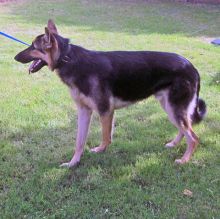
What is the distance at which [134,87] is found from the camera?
4.73m

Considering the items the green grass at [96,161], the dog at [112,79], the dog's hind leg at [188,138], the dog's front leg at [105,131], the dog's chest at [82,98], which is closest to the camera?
the green grass at [96,161]

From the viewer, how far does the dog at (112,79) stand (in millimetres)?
4398

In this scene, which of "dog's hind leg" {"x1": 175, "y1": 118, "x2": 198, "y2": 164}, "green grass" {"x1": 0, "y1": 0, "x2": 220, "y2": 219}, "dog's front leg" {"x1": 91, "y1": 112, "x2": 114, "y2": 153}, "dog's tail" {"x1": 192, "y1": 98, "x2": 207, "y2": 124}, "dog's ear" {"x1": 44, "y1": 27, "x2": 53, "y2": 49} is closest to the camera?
"green grass" {"x1": 0, "y1": 0, "x2": 220, "y2": 219}

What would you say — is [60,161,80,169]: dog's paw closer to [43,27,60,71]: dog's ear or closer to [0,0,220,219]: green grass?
[0,0,220,219]: green grass

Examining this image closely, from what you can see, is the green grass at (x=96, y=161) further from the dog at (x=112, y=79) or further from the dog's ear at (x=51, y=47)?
the dog's ear at (x=51, y=47)

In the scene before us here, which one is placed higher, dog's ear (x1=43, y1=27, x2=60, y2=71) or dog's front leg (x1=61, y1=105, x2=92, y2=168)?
dog's ear (x1=43, y1=27, x2=60, y2=71)

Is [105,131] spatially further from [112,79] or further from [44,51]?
[44,51]

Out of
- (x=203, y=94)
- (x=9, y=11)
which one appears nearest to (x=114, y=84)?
(x=203, y=94)

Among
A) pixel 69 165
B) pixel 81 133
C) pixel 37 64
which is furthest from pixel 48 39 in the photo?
pixel 69 165

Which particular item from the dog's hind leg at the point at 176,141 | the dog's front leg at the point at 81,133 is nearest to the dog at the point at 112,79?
the dog's front leg at the point at 81,133

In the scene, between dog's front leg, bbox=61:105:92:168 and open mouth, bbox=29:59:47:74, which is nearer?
open mouth, bbox=29:59:47:74

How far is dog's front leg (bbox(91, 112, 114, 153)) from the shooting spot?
463 cm

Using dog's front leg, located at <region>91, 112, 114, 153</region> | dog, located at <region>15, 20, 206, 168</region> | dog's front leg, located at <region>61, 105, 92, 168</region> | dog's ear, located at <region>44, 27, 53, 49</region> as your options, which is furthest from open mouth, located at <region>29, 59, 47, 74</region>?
dog's front leg, located at <region>91, 112, 114, 153</region>

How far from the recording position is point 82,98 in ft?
14.9
